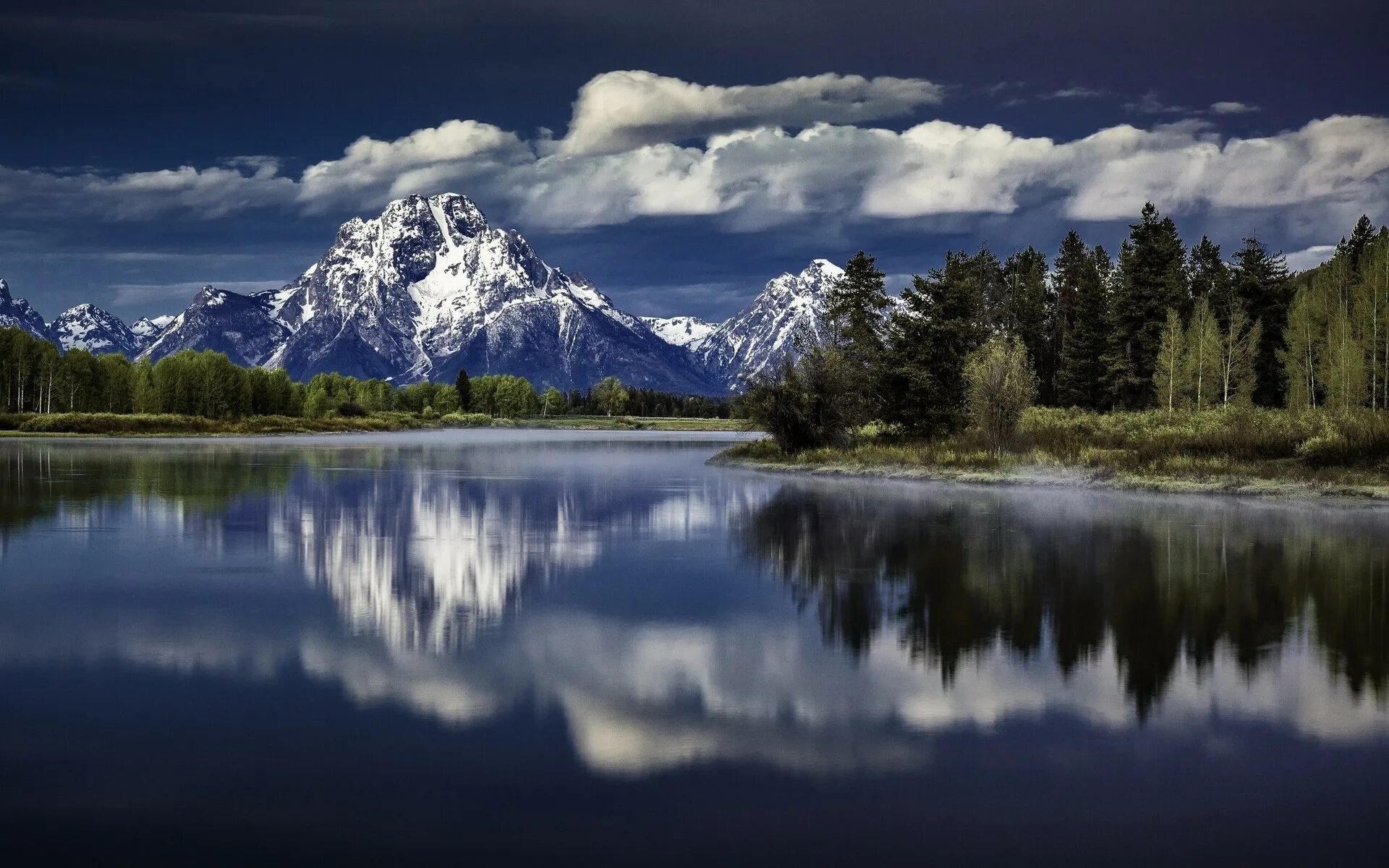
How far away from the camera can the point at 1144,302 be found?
86250mm

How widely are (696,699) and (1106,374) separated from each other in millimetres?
84457

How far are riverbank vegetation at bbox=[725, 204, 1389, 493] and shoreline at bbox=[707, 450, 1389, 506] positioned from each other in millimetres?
220

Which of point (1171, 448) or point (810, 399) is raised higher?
point (810, 399)

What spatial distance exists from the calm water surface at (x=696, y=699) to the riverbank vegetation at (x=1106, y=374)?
64.7ft

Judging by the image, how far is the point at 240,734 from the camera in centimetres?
1005

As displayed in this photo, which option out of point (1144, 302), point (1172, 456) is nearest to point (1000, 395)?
point (1172, 456)

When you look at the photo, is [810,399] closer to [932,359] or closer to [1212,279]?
[932,359]

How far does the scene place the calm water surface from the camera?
7.90 m

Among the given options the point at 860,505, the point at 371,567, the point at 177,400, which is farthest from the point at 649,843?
the point at 177,400

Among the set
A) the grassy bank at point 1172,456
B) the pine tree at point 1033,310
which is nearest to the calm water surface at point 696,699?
the grassy bank at point 1172,456

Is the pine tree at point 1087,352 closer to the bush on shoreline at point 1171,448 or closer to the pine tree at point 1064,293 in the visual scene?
the pine tree at point 1064,293

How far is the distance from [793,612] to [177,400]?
170545 millimetres

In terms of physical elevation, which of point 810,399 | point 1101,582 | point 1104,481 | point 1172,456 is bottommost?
point 1104,481

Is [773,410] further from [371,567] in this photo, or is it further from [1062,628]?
[1062,628]
